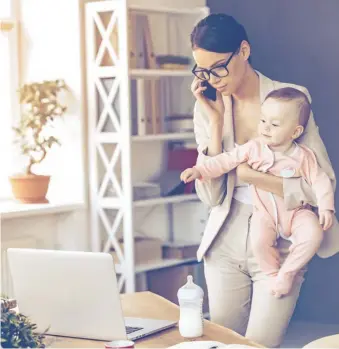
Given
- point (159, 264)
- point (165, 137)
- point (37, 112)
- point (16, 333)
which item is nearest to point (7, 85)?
point (37, 112)

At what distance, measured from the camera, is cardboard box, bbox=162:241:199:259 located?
4.54 m

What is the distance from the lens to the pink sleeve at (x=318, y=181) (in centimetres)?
329

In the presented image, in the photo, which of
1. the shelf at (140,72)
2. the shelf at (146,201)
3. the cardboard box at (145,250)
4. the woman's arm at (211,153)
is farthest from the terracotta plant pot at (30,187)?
the woman's arm at (211,153)

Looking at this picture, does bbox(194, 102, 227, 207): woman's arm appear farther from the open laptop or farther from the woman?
the open laptop

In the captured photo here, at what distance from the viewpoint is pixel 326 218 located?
328 centimetres

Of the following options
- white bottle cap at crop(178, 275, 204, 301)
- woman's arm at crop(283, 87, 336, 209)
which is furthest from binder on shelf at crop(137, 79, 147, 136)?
white bottle cap at crop(178, 275, 204, 301)

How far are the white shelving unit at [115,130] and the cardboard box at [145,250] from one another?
1.9 inches

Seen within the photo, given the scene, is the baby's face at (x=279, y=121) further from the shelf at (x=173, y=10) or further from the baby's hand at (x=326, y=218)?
the shelf at (x=173, y=10)

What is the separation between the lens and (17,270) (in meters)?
2.38

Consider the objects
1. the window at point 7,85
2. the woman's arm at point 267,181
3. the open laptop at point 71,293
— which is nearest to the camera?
the open laptop at point 71,293

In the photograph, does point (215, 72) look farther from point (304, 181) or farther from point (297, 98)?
point (304, 181)

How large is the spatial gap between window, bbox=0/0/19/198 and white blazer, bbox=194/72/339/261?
1417 mm

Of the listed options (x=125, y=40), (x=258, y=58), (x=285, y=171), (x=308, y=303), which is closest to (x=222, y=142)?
(x=285, y=171)

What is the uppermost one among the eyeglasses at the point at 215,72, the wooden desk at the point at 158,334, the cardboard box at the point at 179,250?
the eyeglasses at the point at 215,72
